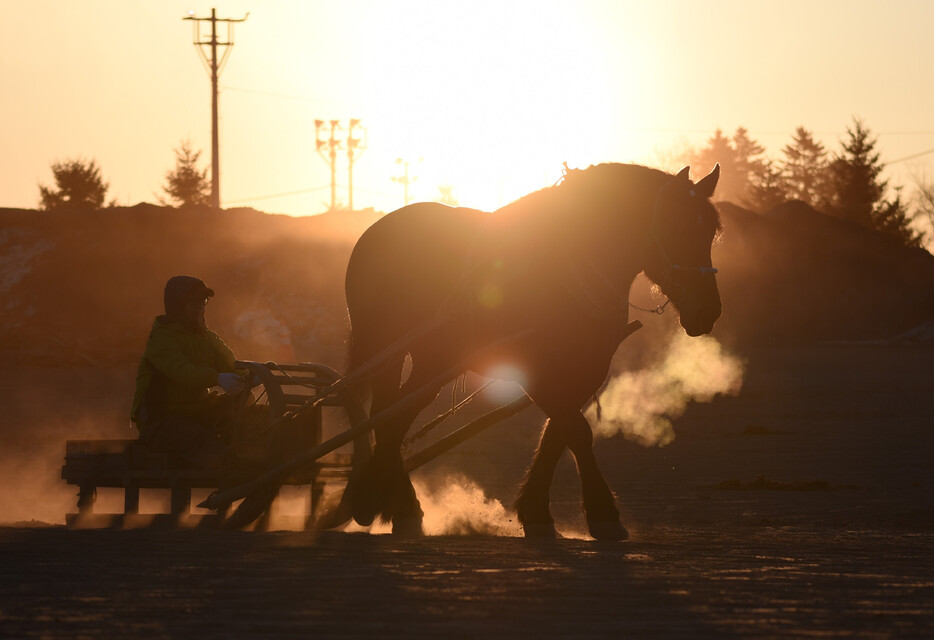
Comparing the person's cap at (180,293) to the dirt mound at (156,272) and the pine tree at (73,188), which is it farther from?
the pine tree at (73,188)

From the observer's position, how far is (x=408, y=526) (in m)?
9.11

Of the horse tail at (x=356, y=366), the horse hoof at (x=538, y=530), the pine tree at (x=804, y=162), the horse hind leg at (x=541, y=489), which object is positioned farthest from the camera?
the pine tree at (x=804, y=162)

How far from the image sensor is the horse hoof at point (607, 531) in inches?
332

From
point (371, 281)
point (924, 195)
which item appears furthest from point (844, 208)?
point (371, 281)

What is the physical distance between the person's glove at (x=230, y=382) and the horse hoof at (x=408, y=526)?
136 cm

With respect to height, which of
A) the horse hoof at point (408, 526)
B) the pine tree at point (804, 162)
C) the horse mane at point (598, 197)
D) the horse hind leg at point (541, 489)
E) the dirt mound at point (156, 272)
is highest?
the pine tree at point (804, 162)

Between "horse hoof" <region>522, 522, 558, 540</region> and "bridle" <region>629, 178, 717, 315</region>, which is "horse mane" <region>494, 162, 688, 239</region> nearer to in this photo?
"bridle" <region>629, 178, 717, 315</region>

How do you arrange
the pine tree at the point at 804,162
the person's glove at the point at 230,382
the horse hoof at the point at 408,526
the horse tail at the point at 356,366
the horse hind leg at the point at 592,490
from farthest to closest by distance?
the pine tree at the point at 804,162
the horse tail at the point at 356,366
the horse hoof at the point at 408,526
the person's glove at the point at 230,382
the horse hind leg at the point at 592,490

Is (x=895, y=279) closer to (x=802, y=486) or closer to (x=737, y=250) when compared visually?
(x=737, y=250)

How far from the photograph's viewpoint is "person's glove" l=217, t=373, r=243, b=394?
8930mm

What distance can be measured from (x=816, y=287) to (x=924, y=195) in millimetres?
23360

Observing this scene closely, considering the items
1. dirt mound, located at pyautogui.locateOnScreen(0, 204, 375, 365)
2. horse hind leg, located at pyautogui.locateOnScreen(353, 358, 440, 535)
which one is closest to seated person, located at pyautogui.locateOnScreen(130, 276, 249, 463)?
horse hind leg, located at pyautogui.locateOnScreen(353, 358, 440, 535)

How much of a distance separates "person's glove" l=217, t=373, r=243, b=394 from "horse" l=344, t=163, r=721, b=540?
35.7 inches

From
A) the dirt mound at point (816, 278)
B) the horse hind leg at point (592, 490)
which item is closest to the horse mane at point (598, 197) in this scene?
the horse hind leg at point (592, 490)
